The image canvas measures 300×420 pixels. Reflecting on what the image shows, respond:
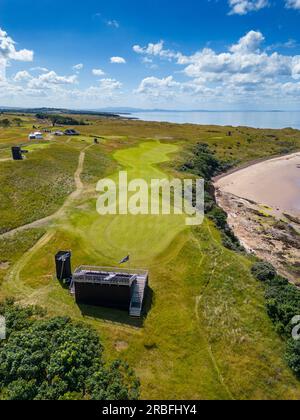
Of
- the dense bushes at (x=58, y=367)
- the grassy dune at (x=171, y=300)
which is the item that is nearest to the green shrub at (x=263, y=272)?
the grassy dune at (x=171, y=300)

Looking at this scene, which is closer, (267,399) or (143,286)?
(267,399)

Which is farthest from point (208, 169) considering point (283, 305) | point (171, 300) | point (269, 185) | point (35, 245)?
point (171, 300)

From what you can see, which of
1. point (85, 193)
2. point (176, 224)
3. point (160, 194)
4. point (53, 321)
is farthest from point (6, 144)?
point (53, 321)

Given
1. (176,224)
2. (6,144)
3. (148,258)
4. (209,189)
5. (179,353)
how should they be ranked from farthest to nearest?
1. (6,144)
2. (209,189)
3. (176,224)
4. (148,258)
5. (179,353)

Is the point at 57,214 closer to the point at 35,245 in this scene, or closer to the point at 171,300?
the point at 35,245

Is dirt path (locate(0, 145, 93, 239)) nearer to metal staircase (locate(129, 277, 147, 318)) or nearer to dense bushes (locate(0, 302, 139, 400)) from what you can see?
dense bushes (locate(0, 302, 139, 400))

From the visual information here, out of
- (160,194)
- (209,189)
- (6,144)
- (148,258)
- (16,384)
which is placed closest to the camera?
(16,384)

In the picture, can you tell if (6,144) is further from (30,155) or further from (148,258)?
(148,258)

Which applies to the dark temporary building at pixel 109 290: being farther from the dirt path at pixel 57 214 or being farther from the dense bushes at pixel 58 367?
the dirt path at pixel 57 214
